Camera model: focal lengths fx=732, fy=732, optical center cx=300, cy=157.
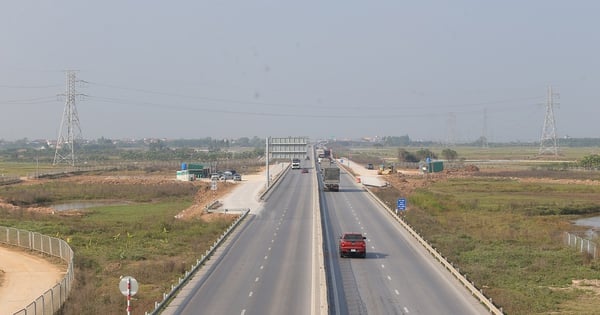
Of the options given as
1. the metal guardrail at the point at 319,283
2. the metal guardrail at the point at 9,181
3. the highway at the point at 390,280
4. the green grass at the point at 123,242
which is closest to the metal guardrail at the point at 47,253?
the green grass at the point at 123,242

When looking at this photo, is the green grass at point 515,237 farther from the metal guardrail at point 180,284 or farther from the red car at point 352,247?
the metal guardrail at point 180,284

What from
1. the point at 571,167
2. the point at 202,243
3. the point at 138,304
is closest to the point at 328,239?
the point at 202,243

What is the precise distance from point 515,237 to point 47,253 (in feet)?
123

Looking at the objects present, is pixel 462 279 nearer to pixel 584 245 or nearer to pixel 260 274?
pixel 260 274

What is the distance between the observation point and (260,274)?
128ft

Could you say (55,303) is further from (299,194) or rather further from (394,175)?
(394,175)

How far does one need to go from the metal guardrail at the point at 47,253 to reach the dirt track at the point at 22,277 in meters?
0.93

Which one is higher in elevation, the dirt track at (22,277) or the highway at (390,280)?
the highway at (390,280)

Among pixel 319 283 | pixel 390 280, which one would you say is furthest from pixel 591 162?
pixel 319 283

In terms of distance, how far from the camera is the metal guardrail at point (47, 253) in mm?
29730

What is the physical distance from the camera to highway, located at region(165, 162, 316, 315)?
3131 cm

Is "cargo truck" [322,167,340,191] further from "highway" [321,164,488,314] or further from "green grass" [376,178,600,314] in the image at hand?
"highway" [321,164,488,314]

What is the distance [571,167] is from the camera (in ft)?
584

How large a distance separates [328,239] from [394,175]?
94361 millimetres
